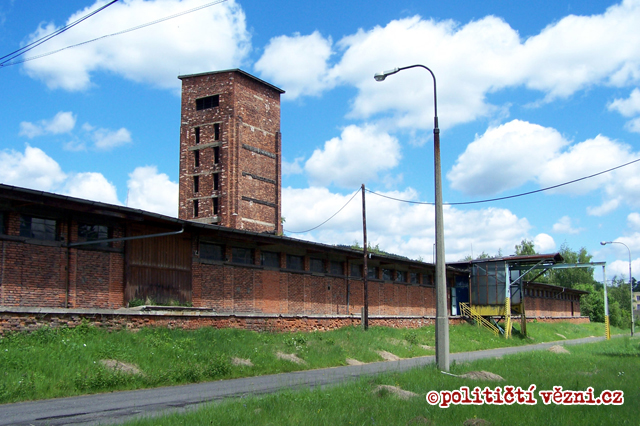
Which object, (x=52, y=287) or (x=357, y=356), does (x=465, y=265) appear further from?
(x=52, y=287)

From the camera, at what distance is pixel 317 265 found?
104 feet

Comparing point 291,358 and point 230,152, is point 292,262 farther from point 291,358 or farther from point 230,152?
point 230,152

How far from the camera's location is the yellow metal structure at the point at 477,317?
4158cm

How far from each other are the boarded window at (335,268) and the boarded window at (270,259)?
4563mm

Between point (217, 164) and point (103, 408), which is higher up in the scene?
point (217, 164)

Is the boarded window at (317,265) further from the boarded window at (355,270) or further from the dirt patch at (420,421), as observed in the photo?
the dirt patch at (420,421)

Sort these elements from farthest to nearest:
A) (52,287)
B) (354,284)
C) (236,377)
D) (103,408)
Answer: (354,284) → (52,287) → (236,377) → (103,408)

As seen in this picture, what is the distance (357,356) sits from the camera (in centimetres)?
2288

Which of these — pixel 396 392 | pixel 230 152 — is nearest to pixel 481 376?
pixel 396 392

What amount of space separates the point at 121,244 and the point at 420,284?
25567 mm

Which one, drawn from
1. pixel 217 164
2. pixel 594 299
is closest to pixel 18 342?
pixel 217 164

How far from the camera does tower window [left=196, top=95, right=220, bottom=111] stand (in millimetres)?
43031

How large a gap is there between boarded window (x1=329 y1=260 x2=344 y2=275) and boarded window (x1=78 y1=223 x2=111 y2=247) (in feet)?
47.7

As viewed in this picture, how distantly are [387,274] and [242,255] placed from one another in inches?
555
